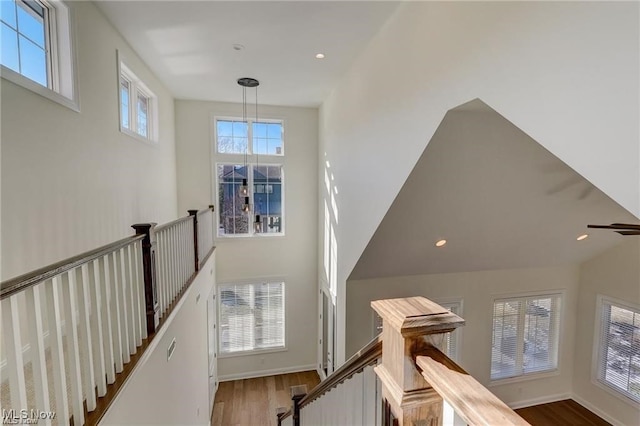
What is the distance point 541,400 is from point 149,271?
7569 mm

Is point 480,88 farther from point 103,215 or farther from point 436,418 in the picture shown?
point 103,215

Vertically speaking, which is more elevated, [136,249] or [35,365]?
[136,249]

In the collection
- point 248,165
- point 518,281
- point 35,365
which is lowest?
point 518,281

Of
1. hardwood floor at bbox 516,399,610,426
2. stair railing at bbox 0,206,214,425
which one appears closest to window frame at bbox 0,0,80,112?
stair railing at bbox 0,206,214,425

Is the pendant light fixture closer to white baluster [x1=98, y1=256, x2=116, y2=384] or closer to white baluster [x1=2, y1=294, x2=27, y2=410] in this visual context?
white baluster [x1=98, y1=256, x2=116, y2=384]

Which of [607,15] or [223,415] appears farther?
[223,415]

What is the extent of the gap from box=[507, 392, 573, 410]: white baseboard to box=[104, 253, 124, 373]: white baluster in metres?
7.09

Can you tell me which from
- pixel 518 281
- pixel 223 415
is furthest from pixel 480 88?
pixel 223 415

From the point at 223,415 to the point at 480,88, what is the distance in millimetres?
6396

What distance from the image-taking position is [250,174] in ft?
22.0

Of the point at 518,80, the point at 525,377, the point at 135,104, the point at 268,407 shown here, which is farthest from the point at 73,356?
the point at 525,377

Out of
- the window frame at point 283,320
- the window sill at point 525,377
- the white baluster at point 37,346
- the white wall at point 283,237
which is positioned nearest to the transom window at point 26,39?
the white baluster at point 37,346

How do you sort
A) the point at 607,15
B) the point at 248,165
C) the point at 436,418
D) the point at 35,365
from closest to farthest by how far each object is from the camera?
the point at 436,418, the point at 35,365, the point at 607,15, the point at 248,165

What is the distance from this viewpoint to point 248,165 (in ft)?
21.9
